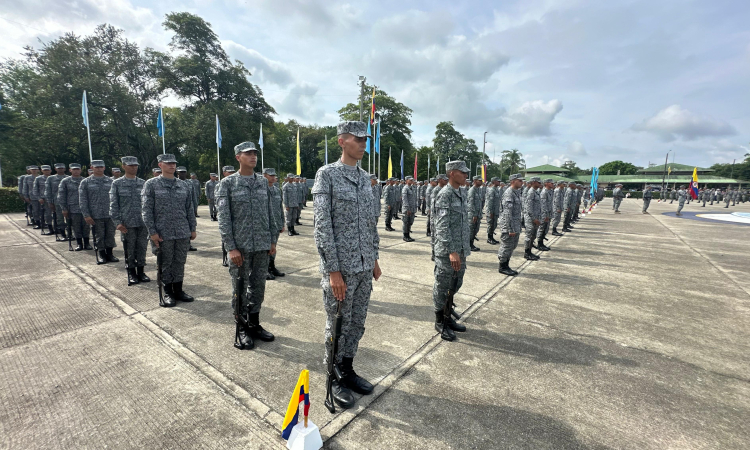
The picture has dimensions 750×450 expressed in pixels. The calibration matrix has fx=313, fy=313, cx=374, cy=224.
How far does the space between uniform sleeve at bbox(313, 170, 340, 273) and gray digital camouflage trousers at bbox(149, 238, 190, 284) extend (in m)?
3.22

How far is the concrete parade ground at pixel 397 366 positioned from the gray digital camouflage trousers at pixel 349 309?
1.51ft

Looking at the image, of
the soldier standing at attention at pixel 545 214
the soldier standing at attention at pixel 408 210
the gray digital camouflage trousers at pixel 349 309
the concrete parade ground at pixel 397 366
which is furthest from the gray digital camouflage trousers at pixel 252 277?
the soldier standing at attention at pixel 545 214

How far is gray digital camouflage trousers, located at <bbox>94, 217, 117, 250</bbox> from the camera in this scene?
6.62 m

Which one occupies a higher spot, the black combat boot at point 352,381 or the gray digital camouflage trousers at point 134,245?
the gray digital camouflage trousers at point 134,245

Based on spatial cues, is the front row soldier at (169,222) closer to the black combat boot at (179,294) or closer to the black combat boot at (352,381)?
the black combat boot at (179,294)

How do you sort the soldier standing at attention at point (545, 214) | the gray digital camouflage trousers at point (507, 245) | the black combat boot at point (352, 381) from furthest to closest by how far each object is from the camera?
the soldier standing at attention at point (545, 214) → the gray digital camouflage trousers at point (507, 245) → the black combat boot at point (352, 381)

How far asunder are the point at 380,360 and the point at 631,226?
56.0ft

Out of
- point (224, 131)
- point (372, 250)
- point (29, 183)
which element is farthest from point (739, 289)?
point (224, 131)

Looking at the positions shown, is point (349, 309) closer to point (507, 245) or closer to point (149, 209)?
point (149, 209)

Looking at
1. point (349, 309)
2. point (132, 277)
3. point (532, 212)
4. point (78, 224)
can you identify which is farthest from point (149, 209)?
point (532, 212)

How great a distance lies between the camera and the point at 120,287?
17.1 ft

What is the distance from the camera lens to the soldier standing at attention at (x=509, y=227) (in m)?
6.52

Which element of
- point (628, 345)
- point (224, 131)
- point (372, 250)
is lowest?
point (628, 345)

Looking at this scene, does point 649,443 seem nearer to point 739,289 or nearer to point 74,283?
point 739,289
